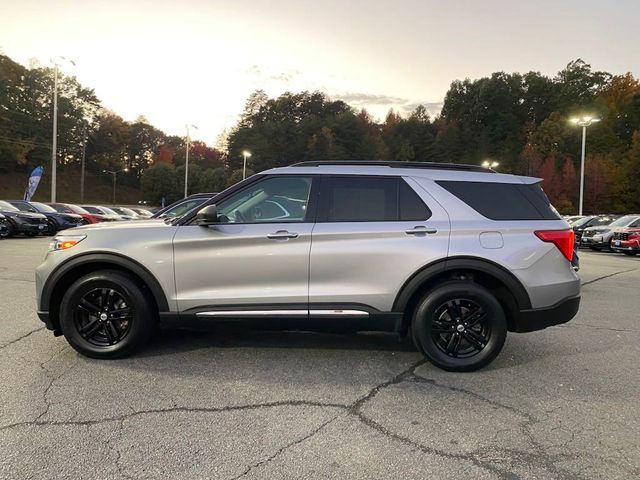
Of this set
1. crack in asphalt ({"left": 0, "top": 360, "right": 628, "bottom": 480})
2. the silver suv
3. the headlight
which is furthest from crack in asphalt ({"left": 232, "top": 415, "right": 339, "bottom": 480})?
the headlight

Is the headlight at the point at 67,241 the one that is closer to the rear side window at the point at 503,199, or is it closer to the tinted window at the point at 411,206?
the tinted window at the point at 411,206

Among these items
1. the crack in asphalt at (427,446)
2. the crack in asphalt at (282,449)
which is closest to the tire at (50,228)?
the crack in asphalt at (427,446)

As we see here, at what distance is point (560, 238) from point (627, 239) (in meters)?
17.6

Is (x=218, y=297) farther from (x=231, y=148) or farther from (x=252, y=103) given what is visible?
(x=252, y=103)

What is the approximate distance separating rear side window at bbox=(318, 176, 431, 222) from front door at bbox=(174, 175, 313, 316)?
23 cm

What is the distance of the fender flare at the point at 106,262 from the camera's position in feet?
14.8

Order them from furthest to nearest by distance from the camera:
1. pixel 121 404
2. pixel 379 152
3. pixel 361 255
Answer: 1. pixel 379 152
2. pixel 361 255
3. pixel 121 404

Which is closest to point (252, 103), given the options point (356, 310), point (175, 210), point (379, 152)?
point (379, 152)

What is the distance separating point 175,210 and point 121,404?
7.67m

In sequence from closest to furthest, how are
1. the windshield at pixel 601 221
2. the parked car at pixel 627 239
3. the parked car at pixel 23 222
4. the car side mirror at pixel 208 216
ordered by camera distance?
Answer: 1. the car side mirror at pixel 208 216
2. the parked car at pixel 627 239
3. the parked car at pixel 23 222
4. the windshield at pixel 601 221

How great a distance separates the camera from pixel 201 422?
3451mm

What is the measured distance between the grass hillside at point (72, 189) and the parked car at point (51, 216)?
51.8 m

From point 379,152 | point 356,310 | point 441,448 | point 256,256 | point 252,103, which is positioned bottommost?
point 441,448

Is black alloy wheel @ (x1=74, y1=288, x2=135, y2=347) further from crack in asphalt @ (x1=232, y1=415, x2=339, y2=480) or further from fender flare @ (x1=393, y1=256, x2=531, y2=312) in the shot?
fender flare @ (x1=393, y1=256, x2=531, y2=312)
